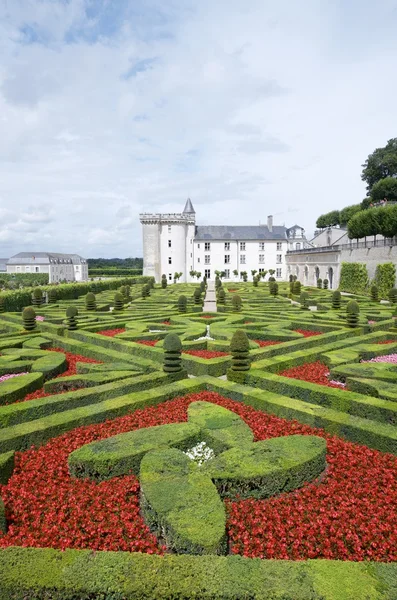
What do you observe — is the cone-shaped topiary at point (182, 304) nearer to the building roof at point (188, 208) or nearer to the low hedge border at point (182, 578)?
the low hedge border at point (182, 578)

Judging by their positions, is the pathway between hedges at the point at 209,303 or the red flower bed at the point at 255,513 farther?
the pathway between hedges at the point at 209,303

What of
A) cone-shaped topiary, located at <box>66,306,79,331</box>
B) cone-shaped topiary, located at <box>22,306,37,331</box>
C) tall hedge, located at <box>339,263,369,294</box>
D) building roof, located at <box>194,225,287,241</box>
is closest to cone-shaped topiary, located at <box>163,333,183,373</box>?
cone-shaped topiary, located at <box>66,306,79,331</box>

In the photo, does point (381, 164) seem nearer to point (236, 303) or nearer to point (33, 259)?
point (236, 303)

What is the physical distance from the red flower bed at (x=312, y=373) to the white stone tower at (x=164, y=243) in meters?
61.0

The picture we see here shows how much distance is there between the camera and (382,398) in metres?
9.63

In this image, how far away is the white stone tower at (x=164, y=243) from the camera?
72.4 meters

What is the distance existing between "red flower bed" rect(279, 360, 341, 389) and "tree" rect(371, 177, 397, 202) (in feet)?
172

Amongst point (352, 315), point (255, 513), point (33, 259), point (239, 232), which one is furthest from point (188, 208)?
point (255, 513)

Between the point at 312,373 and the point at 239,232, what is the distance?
2703 inches

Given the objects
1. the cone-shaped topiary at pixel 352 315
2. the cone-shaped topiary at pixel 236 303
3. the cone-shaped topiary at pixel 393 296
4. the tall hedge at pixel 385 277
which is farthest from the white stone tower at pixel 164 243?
the cone-shaped topiary at pixel 352 315

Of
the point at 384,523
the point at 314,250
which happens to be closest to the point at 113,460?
the point at 384,523

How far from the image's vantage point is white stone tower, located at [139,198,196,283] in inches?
2849

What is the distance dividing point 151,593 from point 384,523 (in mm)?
3380

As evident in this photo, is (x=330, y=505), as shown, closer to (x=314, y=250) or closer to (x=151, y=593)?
(x=151, y=593)
